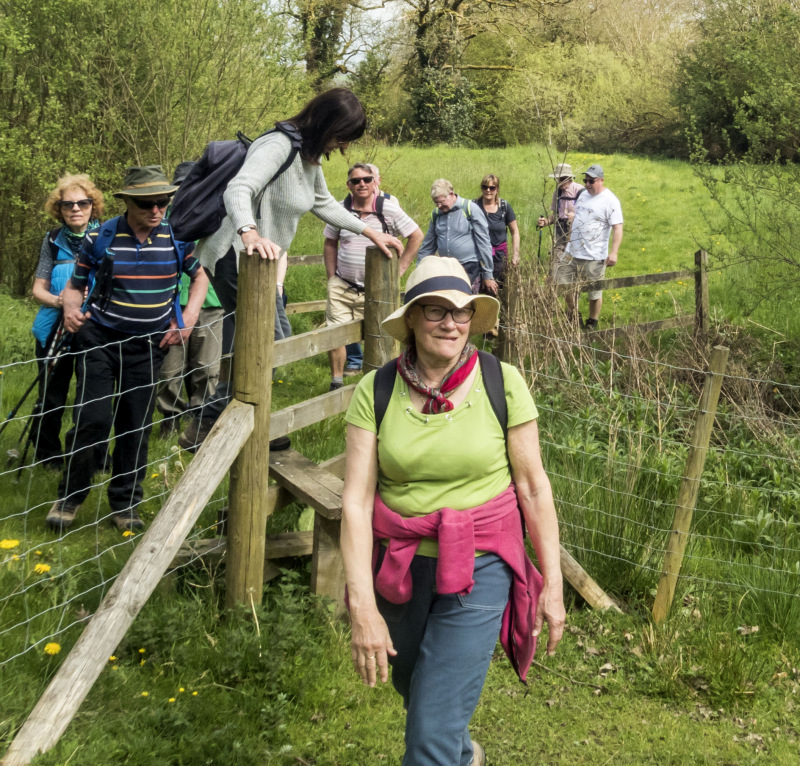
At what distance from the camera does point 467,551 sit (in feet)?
8.71

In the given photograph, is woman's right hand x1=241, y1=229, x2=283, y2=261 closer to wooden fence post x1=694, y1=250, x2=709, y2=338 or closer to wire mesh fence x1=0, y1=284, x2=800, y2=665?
wire mesh fence x1=0, y1=284, x2=800, y2=665

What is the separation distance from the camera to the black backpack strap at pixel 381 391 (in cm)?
278

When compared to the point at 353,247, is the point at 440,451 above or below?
below

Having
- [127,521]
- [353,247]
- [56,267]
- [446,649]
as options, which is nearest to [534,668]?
[446,649]

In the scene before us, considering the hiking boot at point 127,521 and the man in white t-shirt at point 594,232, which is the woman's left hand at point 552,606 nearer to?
the hiking boot at point 127,521

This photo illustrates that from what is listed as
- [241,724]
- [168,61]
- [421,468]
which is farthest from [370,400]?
[168,61]

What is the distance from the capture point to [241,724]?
3.49 meters

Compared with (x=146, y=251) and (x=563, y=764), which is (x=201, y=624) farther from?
(x=146, y=251)

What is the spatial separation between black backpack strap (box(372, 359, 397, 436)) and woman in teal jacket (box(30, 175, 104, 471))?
3.33m

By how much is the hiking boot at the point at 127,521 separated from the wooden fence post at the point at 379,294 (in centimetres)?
162

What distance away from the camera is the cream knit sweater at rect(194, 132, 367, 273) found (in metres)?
4.06

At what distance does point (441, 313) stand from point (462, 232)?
22.0 feet

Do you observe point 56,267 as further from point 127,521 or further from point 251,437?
point 251,437

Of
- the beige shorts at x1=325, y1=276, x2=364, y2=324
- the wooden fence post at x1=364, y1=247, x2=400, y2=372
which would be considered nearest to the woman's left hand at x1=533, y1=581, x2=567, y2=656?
the wooden fence post at x1=364, y1=247, x2=400, y2=372
